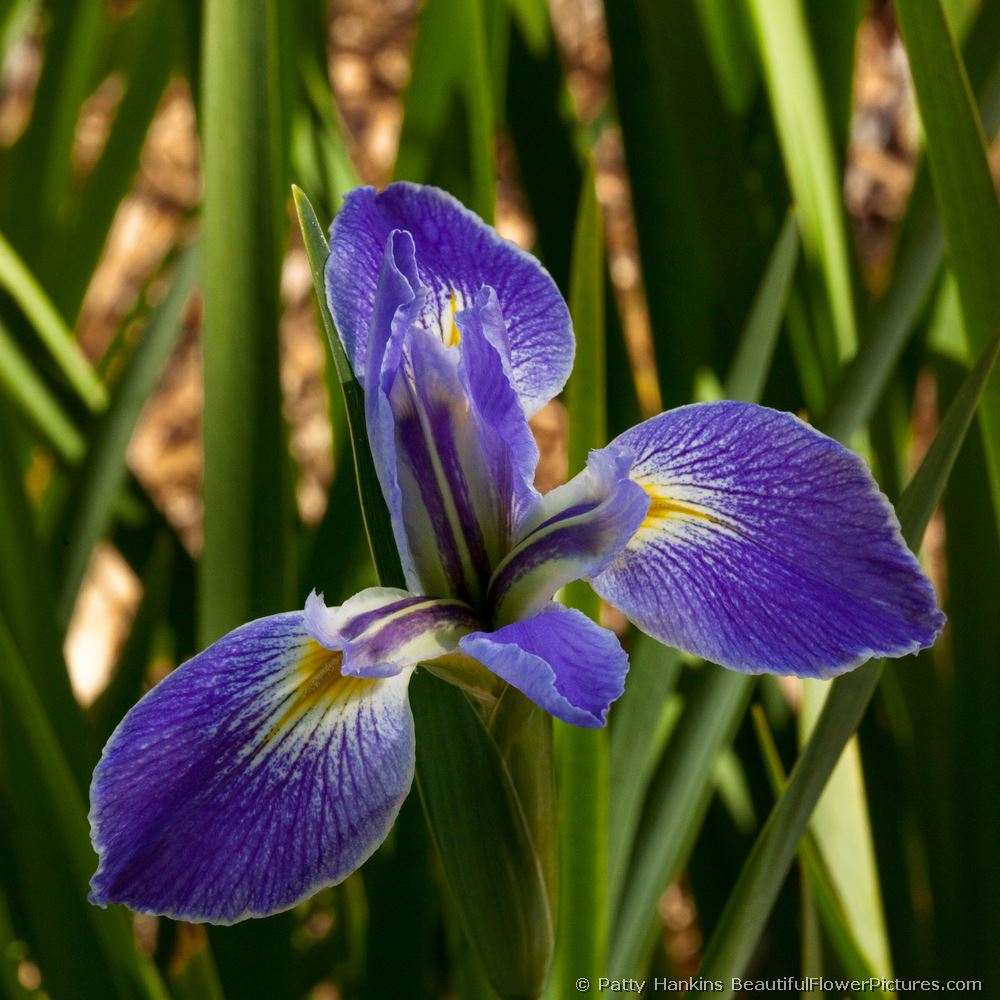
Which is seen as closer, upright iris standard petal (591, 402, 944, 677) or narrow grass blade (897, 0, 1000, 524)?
upright iris standard petal (591, 402, 944, 677)

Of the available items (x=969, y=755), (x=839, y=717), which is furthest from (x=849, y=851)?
(x=839, y=717)

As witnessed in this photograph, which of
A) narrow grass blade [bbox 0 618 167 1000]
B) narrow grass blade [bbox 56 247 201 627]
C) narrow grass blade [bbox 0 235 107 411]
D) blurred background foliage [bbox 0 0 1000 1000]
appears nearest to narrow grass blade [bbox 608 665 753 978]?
blurred background foliage [bbox 0 0 1000 1000]

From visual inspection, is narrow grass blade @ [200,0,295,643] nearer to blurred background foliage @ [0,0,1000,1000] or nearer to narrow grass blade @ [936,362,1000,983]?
blurred background foliage @ [0,0,1000,1000]

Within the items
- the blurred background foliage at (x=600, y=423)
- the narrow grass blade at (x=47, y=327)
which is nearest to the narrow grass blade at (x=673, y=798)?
the blurred background foliage at (x=600, y=423)

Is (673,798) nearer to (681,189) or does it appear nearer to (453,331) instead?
(453,331)

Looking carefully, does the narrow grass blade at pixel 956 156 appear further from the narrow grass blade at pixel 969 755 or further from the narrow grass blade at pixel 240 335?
the narrow grass blade at pixel 240 335

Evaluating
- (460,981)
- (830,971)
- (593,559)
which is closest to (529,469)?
(593,559)

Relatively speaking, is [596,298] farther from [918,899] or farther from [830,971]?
[918,899]
